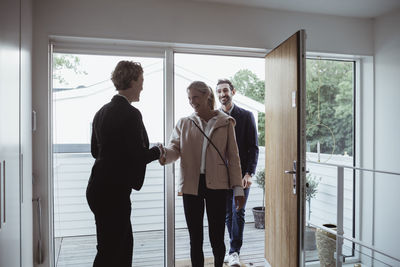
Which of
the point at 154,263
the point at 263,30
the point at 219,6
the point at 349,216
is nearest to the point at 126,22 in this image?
the point at 219,6

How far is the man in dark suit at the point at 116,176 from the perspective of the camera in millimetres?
1734

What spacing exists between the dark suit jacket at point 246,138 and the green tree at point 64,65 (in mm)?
1421

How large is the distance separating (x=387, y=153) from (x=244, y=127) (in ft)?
5.17

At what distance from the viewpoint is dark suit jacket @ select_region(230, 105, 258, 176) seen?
2.86m

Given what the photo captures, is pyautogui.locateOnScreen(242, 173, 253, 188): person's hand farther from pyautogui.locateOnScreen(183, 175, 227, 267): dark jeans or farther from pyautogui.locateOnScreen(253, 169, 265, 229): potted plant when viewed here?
pyautogui.locateOnScreen(253, 169, 265, 229): potted plant

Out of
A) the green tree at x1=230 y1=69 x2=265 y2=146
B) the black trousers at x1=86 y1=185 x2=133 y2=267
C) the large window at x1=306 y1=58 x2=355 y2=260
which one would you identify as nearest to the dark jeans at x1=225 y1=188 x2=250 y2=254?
the green tree at x1=230 y1=69 x2=265 y2=146

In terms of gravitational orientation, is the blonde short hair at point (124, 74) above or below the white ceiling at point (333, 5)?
below

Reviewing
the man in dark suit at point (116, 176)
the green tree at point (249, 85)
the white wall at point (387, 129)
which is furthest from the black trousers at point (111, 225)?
the white wall at point (387, 129)

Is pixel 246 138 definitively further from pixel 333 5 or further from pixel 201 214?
pixel 333 5

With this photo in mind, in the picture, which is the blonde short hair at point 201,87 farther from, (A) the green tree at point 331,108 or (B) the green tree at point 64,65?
(A) the green tree at point 331,108

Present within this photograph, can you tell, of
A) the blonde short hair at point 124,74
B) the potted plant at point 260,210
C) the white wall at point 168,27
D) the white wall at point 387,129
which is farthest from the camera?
the potted plant at point 260,210

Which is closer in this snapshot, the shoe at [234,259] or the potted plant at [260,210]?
the shoe at [234,259]

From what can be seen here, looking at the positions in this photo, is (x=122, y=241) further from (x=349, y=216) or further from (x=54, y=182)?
(x=349, y=216)

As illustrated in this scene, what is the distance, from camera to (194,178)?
2.22 m
